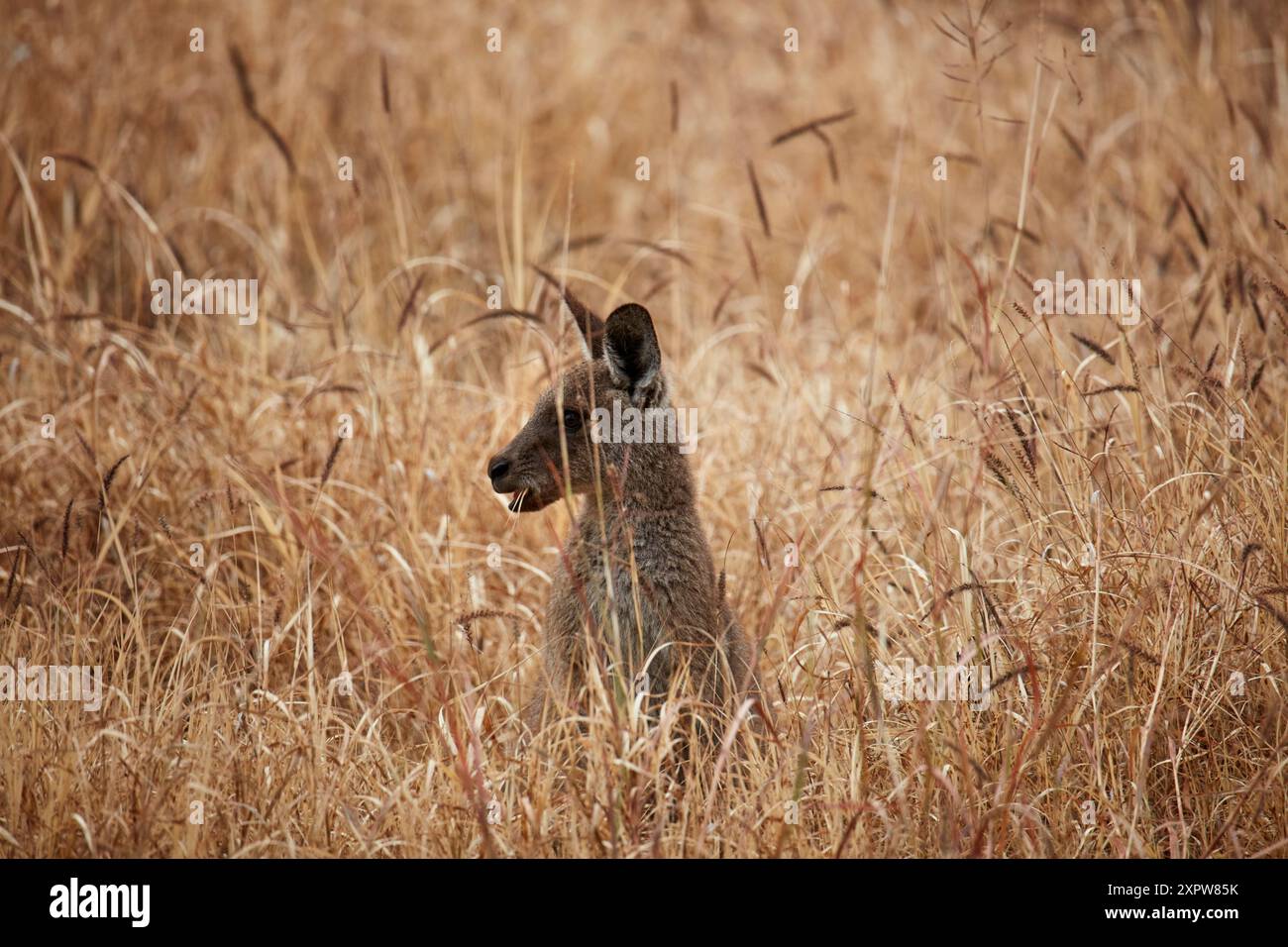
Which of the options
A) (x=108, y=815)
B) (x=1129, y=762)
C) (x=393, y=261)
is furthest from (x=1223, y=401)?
(x=393, y=261)

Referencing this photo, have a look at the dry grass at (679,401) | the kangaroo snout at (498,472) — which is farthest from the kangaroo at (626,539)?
Answer: the dry grass at (679,401)

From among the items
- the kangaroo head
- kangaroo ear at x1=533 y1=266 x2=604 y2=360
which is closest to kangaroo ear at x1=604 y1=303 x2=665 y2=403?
the kangaroo head

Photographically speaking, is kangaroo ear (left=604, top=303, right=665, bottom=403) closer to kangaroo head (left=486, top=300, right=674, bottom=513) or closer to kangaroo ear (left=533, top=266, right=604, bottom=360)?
kangaroo head (left=486, top=300, right=674, bottom=513)

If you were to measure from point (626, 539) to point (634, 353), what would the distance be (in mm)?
605

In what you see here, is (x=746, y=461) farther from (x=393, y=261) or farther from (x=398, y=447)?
(x=393, y=261)

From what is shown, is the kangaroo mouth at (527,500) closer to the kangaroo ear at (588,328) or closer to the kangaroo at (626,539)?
the kangaroo at (626,539)

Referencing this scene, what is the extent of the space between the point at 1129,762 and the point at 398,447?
2.99 metres

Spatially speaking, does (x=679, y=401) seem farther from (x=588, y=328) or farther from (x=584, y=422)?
(x=584, y=422)

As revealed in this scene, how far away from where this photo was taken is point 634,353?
4.13m

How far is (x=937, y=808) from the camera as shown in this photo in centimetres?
353

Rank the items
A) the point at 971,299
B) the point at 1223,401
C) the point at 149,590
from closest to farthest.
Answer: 1. the point at 1223,401
2. the point at 149,590
3. the point at 971,299

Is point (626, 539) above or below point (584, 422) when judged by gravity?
below

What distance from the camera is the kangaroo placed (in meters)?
3.93

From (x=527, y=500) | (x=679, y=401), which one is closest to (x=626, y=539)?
(x=527, y=500)
